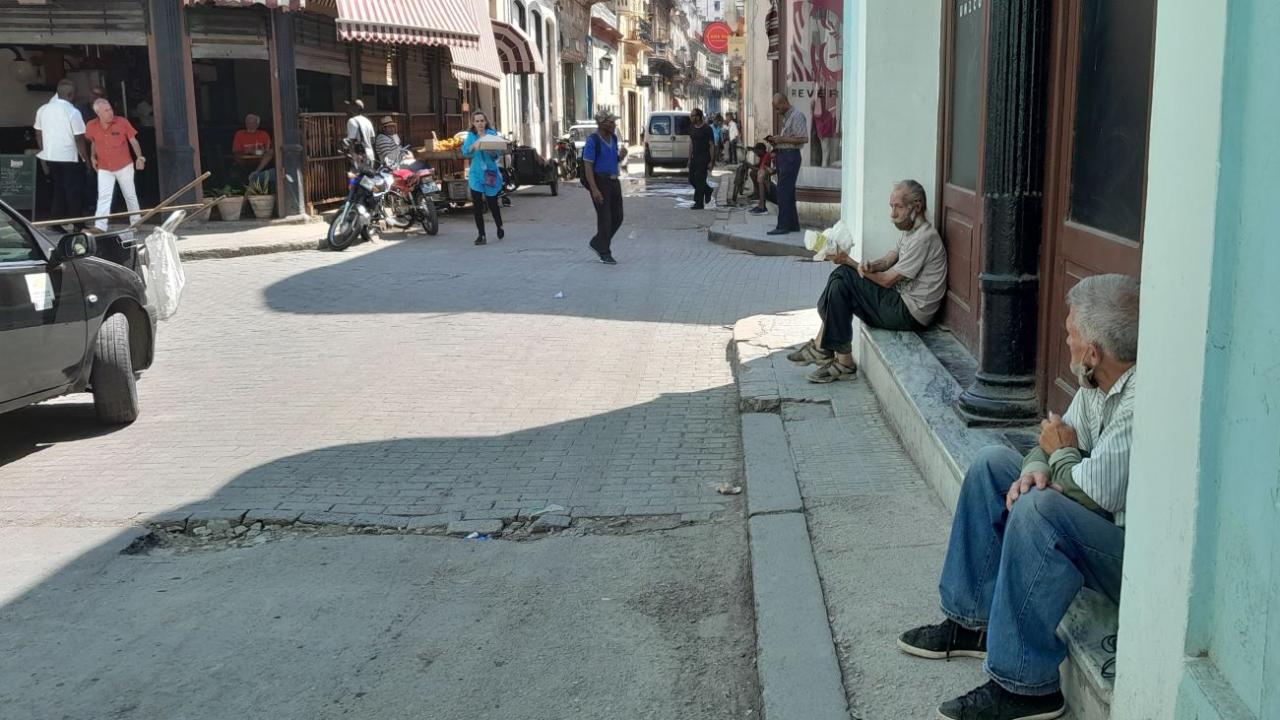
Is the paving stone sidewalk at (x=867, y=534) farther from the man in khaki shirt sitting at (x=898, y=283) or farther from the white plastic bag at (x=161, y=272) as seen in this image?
the white plastic bag at (x=161, y=272)

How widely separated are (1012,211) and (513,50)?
25725 mm

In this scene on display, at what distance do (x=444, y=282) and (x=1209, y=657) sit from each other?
11.1m

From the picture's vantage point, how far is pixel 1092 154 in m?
4.71

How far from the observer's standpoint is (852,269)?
7.21m

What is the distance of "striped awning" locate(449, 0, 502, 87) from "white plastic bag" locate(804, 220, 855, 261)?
14.7 meters

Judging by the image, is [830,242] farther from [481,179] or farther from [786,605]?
[481,179]

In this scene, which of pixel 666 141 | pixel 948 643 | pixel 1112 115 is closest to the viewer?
pixel 948 643

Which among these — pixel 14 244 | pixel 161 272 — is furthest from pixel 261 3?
pixel 14 244

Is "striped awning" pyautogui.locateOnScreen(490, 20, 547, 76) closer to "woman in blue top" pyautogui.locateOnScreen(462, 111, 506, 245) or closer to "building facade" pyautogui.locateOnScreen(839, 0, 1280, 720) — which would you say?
"woman in blue top" pyautogui.locateOnScreen(462, 111, 506, 245)

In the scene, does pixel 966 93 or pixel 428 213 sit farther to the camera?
pixel 428 213

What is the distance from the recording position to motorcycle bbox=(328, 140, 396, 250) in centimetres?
1584

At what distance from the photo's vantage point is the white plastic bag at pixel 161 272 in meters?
8.10

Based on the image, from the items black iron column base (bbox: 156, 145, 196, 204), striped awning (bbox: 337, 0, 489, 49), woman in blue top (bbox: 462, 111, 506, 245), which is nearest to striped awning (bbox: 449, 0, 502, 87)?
striped awning (bbox: 337, 0, 489, 49)

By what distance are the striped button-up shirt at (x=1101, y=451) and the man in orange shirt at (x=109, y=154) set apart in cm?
1468
